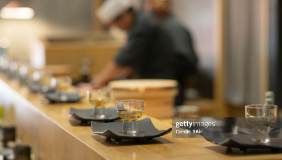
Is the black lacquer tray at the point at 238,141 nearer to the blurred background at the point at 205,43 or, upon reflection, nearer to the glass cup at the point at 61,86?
the glass cup at the point at 61,86

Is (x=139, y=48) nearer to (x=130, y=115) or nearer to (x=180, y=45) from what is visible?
(x=180, y=45)

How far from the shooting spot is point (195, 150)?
1.05 meters

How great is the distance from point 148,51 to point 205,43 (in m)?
2.14

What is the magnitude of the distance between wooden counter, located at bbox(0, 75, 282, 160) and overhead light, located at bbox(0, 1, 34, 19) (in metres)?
6.88

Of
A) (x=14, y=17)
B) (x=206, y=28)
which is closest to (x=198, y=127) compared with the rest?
(x=206, y=28)

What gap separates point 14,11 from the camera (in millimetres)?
8742

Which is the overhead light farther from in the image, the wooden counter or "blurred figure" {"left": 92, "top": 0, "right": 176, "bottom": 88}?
the wooden counter

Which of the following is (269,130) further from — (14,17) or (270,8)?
(14,17)

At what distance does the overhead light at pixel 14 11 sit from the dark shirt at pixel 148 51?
5482 mm

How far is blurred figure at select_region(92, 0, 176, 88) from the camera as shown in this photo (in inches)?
148

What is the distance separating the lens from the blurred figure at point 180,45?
4414mm

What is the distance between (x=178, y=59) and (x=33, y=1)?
564 cm

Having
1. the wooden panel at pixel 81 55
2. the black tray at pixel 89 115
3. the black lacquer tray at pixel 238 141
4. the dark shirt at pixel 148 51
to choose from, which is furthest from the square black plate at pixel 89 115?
the wooden panel at pixel 81 55

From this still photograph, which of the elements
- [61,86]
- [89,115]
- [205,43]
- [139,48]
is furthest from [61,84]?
[205,43]
